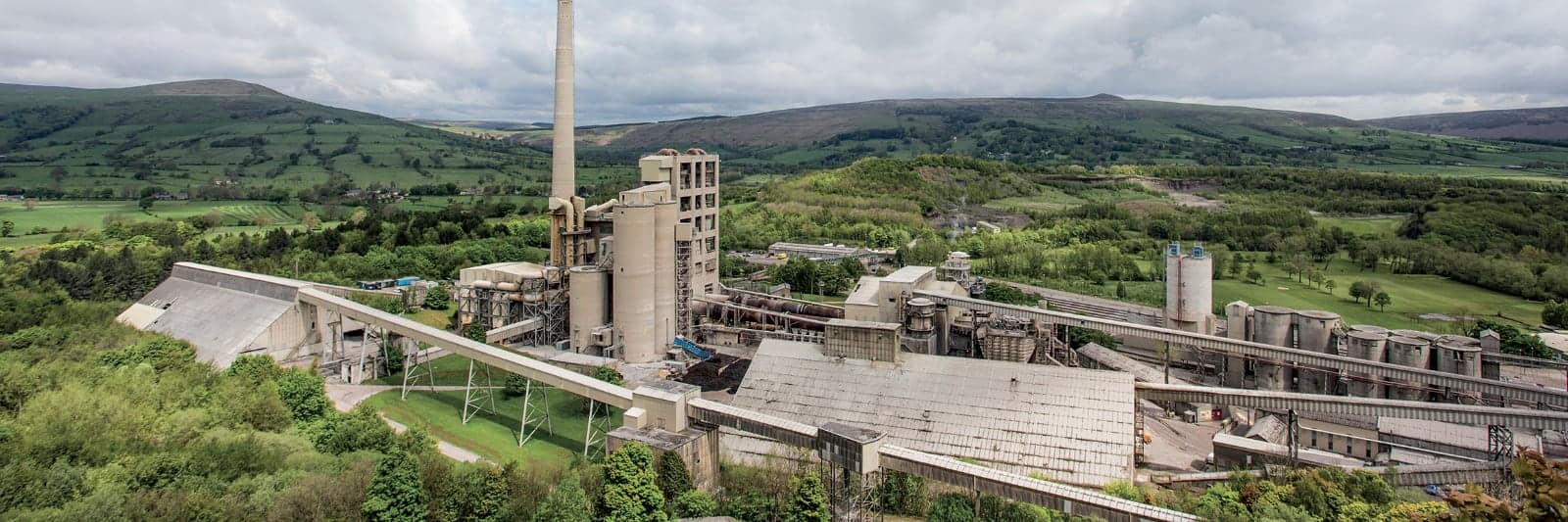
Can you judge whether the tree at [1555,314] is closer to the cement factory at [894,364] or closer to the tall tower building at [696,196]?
the cement factory at [894,364]

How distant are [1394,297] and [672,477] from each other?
6396 centimetres

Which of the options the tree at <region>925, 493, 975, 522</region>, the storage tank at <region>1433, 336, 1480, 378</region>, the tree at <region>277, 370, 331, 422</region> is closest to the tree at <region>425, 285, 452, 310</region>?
the tree at <region>277, 370, 331, 422</region>

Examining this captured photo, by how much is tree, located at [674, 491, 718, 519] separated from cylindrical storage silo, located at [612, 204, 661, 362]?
21733 millimetres

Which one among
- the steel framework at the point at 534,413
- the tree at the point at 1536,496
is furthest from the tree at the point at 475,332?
the tree at the point at 1536,496

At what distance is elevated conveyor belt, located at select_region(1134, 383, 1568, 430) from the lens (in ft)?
90.6

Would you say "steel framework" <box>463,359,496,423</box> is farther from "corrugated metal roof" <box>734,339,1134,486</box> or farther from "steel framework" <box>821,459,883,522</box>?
"steel framework" <box>821,459,883,522</box>

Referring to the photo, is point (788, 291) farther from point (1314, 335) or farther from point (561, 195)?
point (1314, 335)

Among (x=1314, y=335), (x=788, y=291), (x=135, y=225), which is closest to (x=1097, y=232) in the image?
(x=788, y=291)

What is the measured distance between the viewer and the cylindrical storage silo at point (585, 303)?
47906mm

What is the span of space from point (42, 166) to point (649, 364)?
140746mm

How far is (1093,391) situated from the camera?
104 feet

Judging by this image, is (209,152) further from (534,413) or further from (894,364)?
(894,364)

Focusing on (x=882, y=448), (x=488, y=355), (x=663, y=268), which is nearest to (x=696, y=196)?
(x=663, y=268)

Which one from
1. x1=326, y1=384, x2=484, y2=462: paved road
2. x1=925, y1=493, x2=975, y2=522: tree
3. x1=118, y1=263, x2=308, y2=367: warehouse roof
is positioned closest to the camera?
x1=925, y1=493, x2=975, y2=522: tree
